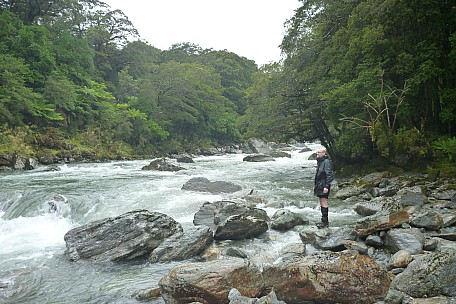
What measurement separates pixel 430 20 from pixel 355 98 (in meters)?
3.47

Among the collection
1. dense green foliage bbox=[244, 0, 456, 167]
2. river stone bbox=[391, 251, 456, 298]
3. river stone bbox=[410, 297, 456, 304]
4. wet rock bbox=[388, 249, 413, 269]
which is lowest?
wet rock bbox=[388, 249, 413, 269]

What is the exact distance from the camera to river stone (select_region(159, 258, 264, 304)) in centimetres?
441

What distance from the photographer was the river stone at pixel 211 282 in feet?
14.5

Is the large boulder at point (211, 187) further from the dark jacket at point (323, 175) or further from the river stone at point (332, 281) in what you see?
the river stone at point (332, 281)

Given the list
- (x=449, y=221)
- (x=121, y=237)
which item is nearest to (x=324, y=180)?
(x=449, y=221)

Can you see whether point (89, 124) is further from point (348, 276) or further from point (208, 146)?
point (348, 276)

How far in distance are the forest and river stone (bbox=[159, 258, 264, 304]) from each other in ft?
25.4

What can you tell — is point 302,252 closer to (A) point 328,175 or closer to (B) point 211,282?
(A) point 328,175

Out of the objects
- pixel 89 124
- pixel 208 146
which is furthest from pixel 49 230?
pixel 208 146

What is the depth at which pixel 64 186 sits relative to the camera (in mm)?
13867

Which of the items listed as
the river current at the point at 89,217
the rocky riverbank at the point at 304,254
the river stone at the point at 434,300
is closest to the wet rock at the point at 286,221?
the rocky riverbank at the point at 304,254

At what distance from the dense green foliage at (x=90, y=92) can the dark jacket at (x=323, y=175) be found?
19.6 m

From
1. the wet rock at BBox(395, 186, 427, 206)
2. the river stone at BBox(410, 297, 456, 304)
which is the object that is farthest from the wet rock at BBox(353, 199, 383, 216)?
the river stone at BBox(410, 297, 456, 304)

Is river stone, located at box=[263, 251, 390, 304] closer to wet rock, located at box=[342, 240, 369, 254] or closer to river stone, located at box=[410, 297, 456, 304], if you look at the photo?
river stone, located at box=[410, 297, 456, 304]
